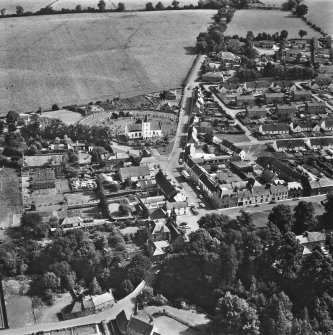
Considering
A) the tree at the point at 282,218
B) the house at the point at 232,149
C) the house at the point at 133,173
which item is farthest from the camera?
the house at the point at 232,149

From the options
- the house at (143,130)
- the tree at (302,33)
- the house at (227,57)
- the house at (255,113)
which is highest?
the house at (143,130)

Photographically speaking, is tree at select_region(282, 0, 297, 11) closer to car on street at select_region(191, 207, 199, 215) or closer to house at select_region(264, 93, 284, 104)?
house at select_region(264, 93, 284, 104)

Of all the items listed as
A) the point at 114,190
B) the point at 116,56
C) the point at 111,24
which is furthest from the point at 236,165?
the point at 111,24

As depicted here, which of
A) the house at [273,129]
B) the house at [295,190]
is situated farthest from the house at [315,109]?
the house at [295,190]

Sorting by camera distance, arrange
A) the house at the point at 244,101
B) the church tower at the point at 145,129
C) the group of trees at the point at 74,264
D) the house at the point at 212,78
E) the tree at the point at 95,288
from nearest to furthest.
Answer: the tree at the point at 95,288 → the group of trees at the point at 74,264 → the church tower at the point at 145,129 → the house at the point at 244,101 → the house at the point at 212,78

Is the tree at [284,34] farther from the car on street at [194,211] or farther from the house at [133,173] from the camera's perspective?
the car on street at [194,211]

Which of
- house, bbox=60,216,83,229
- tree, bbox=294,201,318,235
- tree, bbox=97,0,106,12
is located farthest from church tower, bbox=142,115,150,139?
tree, bbox=97,0,106,12

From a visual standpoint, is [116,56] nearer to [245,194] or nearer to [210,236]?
[245,194]

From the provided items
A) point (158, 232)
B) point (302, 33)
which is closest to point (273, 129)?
point (158, 232)
